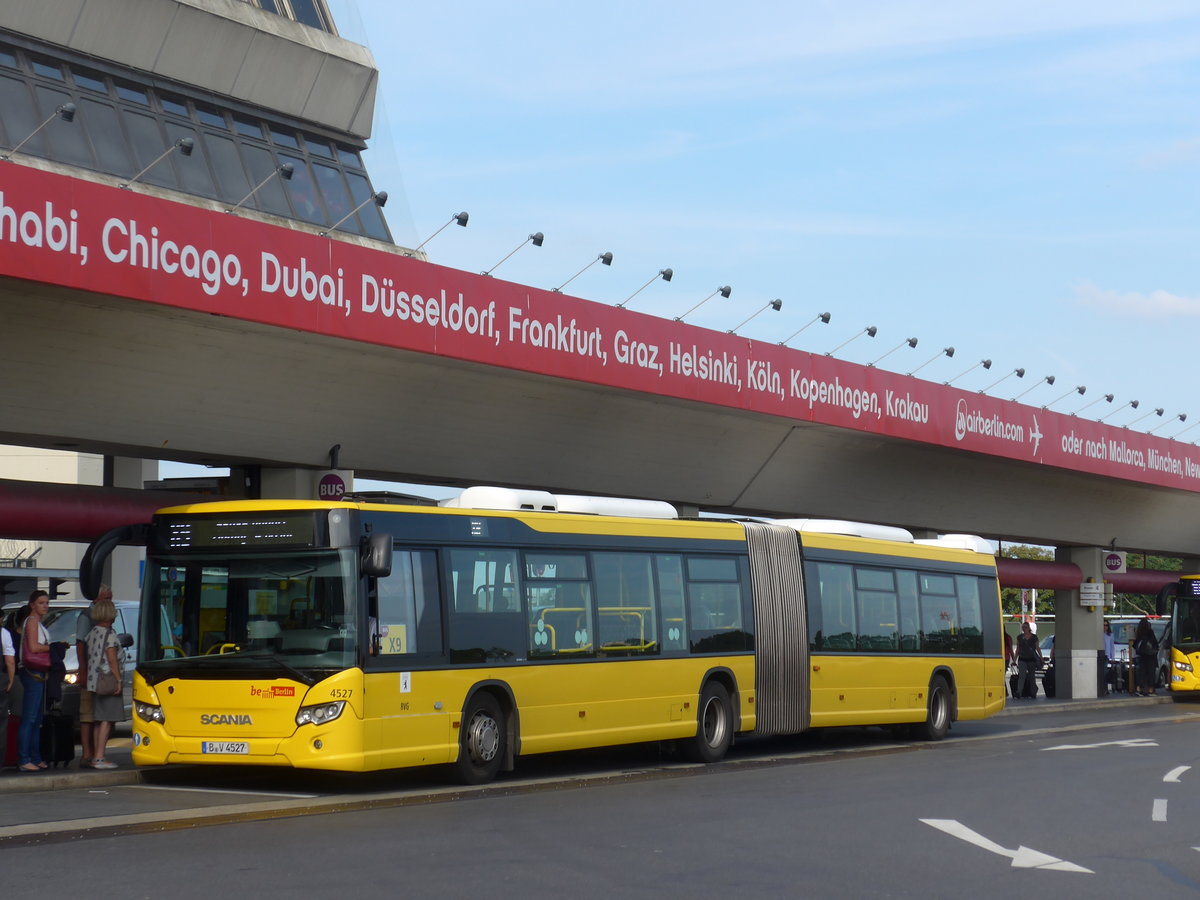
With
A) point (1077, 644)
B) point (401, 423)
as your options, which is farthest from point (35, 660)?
point (1077, 644)

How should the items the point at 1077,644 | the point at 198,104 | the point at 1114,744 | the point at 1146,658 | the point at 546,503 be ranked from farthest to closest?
the point at 1077,644, the point at 1146,658, the point at 198,104, the point at 1114,744, the point at 546,503

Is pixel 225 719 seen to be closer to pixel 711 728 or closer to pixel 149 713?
pixel 149 713

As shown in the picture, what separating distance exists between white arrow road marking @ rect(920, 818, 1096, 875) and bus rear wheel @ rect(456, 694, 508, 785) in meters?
4.62

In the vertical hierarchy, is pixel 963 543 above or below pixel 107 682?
above

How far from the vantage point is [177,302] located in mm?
17516

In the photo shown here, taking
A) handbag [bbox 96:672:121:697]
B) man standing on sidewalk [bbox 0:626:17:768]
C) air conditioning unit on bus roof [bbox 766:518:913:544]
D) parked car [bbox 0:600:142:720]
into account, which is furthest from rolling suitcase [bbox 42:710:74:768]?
air conditioning unit on bus roof [bbox 766:518:913:544]

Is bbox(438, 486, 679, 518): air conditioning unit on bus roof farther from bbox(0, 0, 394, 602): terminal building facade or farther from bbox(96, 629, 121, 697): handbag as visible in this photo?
bbox(0, 0, 394, 602): terminal building facade

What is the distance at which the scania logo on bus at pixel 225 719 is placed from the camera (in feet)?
46.2

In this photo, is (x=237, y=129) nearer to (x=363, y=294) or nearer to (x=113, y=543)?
(x=363, y=294)

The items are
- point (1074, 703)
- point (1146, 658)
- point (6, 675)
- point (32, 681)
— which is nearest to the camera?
point (6, 675)

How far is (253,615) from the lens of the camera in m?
14.4

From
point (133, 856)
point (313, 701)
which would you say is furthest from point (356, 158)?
point (133, 856)

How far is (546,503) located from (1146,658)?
90.5 feet

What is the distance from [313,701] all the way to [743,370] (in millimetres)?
14270
